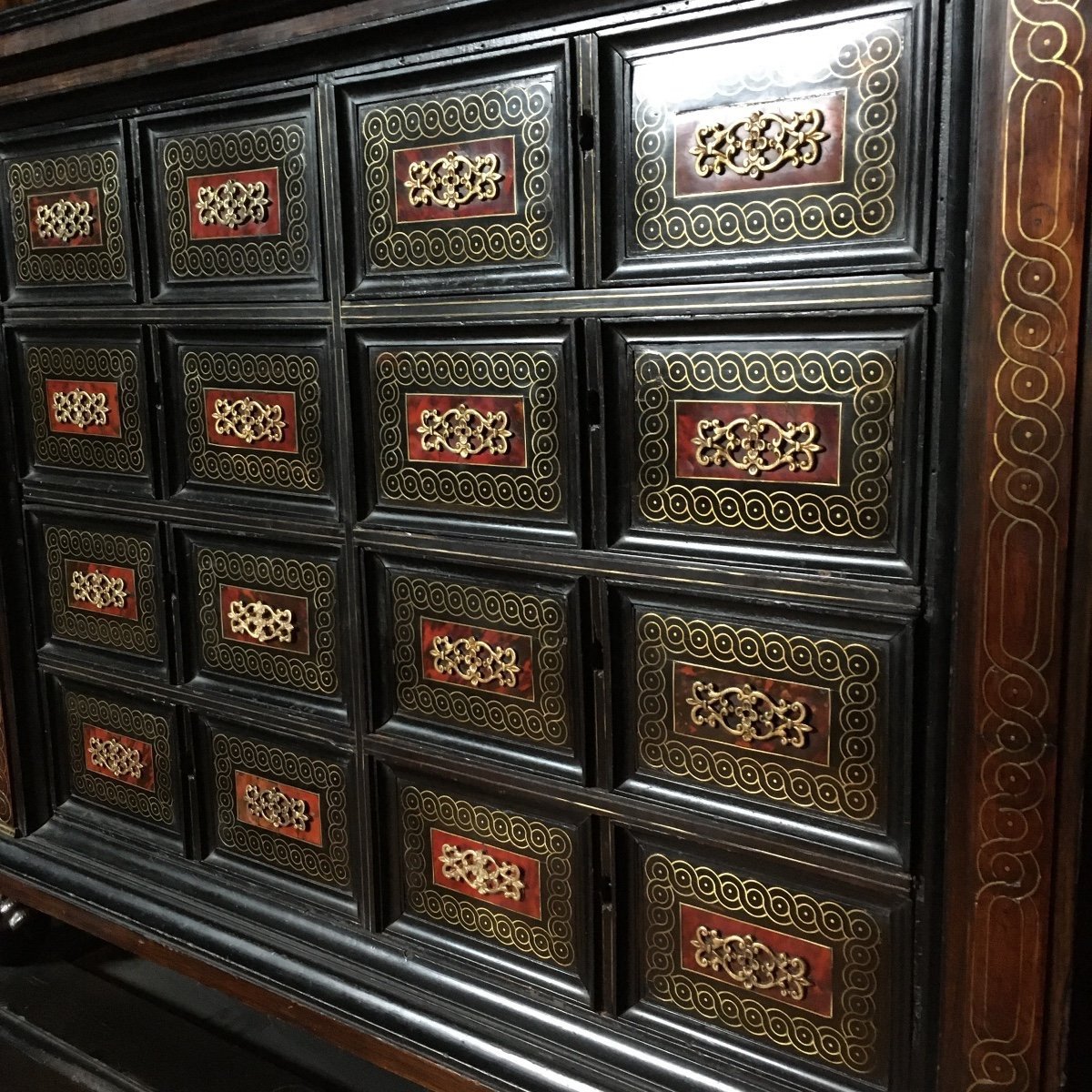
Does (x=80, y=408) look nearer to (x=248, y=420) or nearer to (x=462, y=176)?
(x=248, y=420)

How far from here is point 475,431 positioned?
1.23 meters

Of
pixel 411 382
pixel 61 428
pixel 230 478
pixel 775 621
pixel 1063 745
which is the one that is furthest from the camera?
pixel 61 428

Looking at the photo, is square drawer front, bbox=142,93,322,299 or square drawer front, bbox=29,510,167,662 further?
square drawer front, bbox=29,510,167,662

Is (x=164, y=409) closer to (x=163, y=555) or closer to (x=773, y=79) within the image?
(x=163, y=555)

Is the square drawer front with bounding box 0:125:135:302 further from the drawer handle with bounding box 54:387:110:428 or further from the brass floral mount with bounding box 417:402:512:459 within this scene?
the brass floral mount with bounding box 417:402:512:459

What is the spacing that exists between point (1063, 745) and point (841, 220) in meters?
0.47

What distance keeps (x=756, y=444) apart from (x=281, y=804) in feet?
2.71

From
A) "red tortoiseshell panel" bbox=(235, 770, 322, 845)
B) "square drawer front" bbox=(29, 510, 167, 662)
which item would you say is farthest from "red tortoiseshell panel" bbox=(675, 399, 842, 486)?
"square drawer front" bbox=(29, 510, 167, 662)

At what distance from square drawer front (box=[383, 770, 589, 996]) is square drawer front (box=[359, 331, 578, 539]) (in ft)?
1.09

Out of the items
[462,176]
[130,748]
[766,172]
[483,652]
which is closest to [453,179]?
[462,176]

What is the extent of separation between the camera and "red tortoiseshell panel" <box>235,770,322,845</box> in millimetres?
1474

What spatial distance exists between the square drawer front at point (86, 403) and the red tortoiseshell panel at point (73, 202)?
0.40ft

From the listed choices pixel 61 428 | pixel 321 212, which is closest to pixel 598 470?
pixel 321 212

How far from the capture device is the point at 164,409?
1.50m
